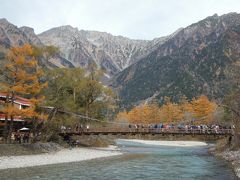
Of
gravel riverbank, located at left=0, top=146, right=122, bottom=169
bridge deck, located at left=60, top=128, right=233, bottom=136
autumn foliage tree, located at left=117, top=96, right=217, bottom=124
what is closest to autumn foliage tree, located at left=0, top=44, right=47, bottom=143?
gravel riverbank, located at left=0, top=146, right=122, bottom=169

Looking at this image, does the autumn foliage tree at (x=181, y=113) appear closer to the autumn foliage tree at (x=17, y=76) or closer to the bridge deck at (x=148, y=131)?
the bridge deck at (x=148, y=131)

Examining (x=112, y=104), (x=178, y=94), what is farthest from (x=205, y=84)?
(x=112, y=104)

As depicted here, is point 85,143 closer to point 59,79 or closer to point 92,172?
point 59,79

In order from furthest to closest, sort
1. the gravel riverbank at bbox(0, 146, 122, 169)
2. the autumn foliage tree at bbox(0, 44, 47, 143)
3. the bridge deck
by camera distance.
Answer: the bridge deck
the autumn foliage tree at bbox(0, 44, 47, 143)
the gravel riverbank at bbox(0, 146, 122, 169)

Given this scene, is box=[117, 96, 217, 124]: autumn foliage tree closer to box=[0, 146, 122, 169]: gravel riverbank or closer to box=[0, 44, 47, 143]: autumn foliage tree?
box=[0, 146, 122, 169]: gravel riverbank

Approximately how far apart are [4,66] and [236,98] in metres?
24.8

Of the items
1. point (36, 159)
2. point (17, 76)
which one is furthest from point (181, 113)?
point (36, 159)

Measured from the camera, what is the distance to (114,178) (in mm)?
25031

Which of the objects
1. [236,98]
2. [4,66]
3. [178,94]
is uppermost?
[178,94]

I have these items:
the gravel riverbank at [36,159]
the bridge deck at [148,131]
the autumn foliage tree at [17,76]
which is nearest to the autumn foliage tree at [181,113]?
the bridge deck at [148,131]

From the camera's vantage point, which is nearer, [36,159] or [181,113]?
[36,159]

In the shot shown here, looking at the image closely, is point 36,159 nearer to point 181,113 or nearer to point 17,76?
point 17,76

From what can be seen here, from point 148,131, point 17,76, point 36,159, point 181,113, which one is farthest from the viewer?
point 181,113

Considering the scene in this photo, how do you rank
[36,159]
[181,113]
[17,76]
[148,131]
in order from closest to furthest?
[36,159], [17,76], [148,131], [181,113]
